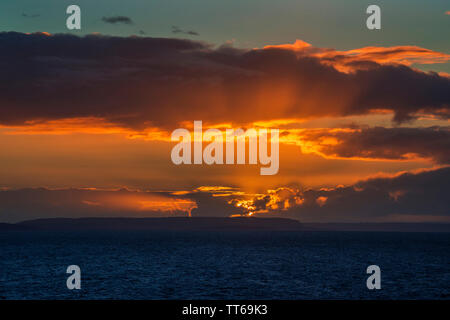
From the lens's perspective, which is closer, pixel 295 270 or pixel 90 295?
pixel 90 295

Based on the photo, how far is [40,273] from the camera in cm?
8044

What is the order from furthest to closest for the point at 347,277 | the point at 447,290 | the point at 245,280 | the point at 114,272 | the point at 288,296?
the point at 114,272 < the point at 347,277 < the point at 245,280 < the point at 447,290 < the point at 288,296

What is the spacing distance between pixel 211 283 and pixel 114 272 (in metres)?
20.9

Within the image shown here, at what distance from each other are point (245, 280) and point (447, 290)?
78.6 feet
